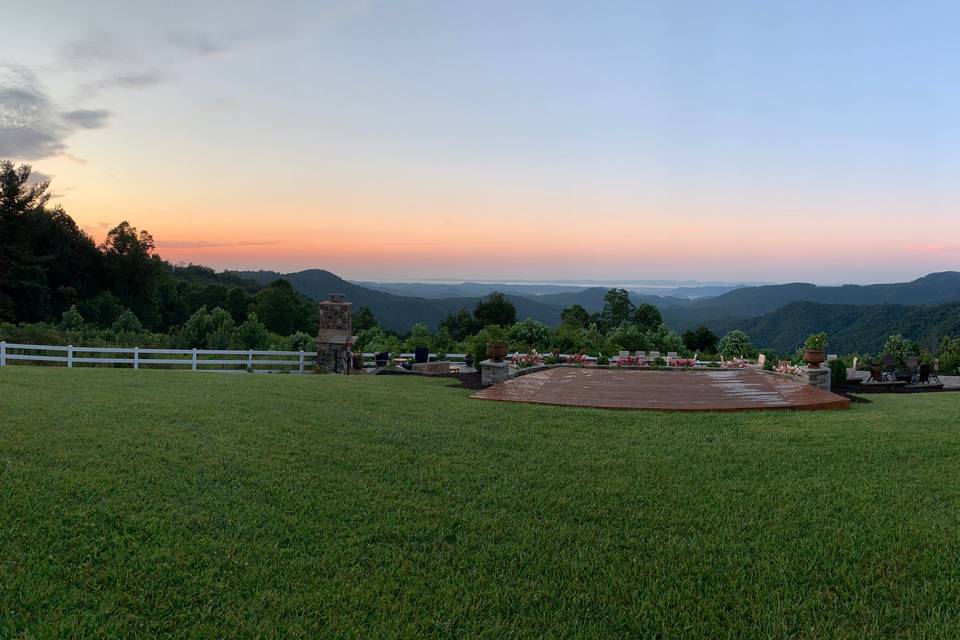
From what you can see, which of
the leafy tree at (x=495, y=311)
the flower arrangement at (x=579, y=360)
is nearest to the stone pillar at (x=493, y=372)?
the flower arrangement at (x=579, y=360)

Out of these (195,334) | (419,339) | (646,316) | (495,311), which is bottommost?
(195,334)

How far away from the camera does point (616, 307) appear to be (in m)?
60.2

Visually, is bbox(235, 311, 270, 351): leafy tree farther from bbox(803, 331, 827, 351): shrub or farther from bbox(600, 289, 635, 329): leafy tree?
bbox(600, 289, 635, 329): leafy tree

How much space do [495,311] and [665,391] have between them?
161 feet

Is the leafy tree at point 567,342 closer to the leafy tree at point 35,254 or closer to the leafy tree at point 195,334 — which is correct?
the leafy tree at point 195,334

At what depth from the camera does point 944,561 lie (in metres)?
4.00

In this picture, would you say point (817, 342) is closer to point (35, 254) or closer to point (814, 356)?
point (814, 356)

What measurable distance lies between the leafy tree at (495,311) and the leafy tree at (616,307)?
1002 cm

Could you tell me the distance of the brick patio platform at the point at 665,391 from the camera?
10164 millimetres

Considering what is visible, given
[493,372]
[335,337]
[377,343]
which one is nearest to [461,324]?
[377,343]

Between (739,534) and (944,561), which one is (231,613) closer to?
(739,534)

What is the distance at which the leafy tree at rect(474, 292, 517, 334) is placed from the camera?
2350 inches

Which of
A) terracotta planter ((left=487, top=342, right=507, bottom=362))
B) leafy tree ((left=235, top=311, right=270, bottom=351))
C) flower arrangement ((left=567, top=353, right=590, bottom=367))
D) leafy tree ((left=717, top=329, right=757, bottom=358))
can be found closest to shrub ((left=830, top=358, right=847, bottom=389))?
flower arrangement ((left=567, top=353, right=590, bottom=367))

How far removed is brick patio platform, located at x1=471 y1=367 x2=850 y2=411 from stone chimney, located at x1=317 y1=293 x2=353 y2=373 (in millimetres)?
5982
